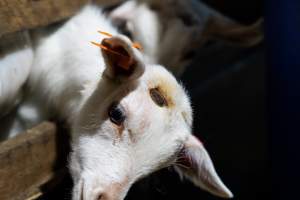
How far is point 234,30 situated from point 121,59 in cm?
110

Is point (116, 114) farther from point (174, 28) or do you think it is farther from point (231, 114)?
point (231, 114)

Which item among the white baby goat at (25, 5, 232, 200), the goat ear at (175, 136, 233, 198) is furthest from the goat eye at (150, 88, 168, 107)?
the goat ear at (175, 136, 233, 198)

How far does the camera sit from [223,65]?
2.66 m

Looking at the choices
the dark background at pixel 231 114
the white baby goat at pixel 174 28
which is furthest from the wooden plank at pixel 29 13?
the dark background at pixel 231 114

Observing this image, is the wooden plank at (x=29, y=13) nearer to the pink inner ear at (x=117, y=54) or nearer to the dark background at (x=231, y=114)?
the pink inner ear at (x=117, y=54)

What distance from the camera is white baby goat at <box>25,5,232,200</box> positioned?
0.90 m

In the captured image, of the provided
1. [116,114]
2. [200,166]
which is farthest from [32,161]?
[200,166]

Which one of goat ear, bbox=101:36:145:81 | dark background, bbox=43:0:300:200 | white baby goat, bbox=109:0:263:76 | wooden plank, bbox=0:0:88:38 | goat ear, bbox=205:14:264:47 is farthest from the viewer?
goat ear, bbox=205:14:264:47

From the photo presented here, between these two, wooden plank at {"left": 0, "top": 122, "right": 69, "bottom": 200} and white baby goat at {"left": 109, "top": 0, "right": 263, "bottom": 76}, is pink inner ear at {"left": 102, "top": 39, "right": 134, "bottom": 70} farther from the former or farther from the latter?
white baby goat at {"left": 109, "top": 0, "right": 263, "bottom": 76}

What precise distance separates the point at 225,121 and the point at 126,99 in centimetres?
153

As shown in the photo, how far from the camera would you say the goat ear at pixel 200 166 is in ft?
3.48

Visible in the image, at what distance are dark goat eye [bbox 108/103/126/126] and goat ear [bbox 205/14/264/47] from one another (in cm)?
108

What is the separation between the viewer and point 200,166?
1.09 m

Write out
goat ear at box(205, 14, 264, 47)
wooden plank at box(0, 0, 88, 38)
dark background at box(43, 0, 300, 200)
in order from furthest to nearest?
1. goat ear at box(205, 14, 264, 47)
2. dark background at box(43, 0, 300, 200)
3. wooden plank at box(0, 0, 88, 38)
